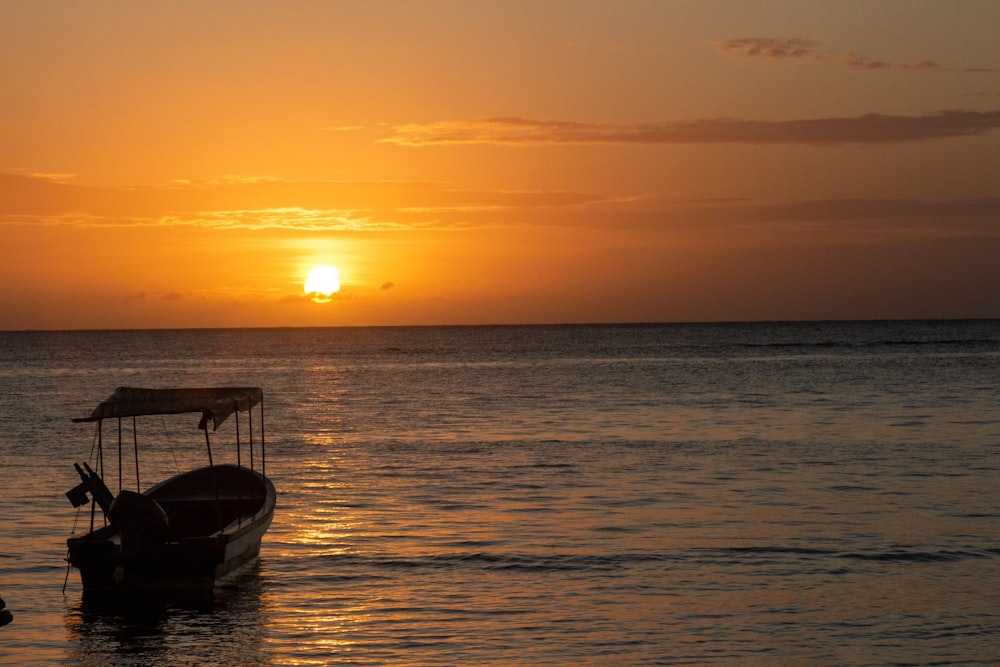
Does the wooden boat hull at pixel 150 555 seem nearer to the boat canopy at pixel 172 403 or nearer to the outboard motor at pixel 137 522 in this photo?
the outboard motor at pixel 137 522

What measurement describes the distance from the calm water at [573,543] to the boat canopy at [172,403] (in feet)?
10.8

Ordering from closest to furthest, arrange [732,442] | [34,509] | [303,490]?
[34,509] → [303,490] → [732,442]

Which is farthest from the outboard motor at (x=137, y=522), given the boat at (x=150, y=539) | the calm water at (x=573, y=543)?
the calm water at (x=573, y=543)

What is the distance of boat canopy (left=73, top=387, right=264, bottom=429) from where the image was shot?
73.1 ft

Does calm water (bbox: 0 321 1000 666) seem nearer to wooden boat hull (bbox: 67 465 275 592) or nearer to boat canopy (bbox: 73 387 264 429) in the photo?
wooden boat hull (bbox: 67 465 275 592)

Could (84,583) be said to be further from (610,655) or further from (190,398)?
(610,655)

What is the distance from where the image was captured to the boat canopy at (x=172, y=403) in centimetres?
2228

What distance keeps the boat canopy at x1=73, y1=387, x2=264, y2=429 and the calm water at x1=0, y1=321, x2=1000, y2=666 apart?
328 centimetres

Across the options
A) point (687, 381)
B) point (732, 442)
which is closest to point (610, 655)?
point (732, 442)

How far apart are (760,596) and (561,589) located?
11.5 ft

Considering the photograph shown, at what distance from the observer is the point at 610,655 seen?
1756 centimetres

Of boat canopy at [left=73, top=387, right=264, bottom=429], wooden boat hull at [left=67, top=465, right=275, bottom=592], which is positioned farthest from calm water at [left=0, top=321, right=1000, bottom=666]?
boat canopy at [left=73, top=387, right=264, bottom=429]

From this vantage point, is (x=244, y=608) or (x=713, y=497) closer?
(x=244, y=608)

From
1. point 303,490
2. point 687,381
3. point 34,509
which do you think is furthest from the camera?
point 687,381
